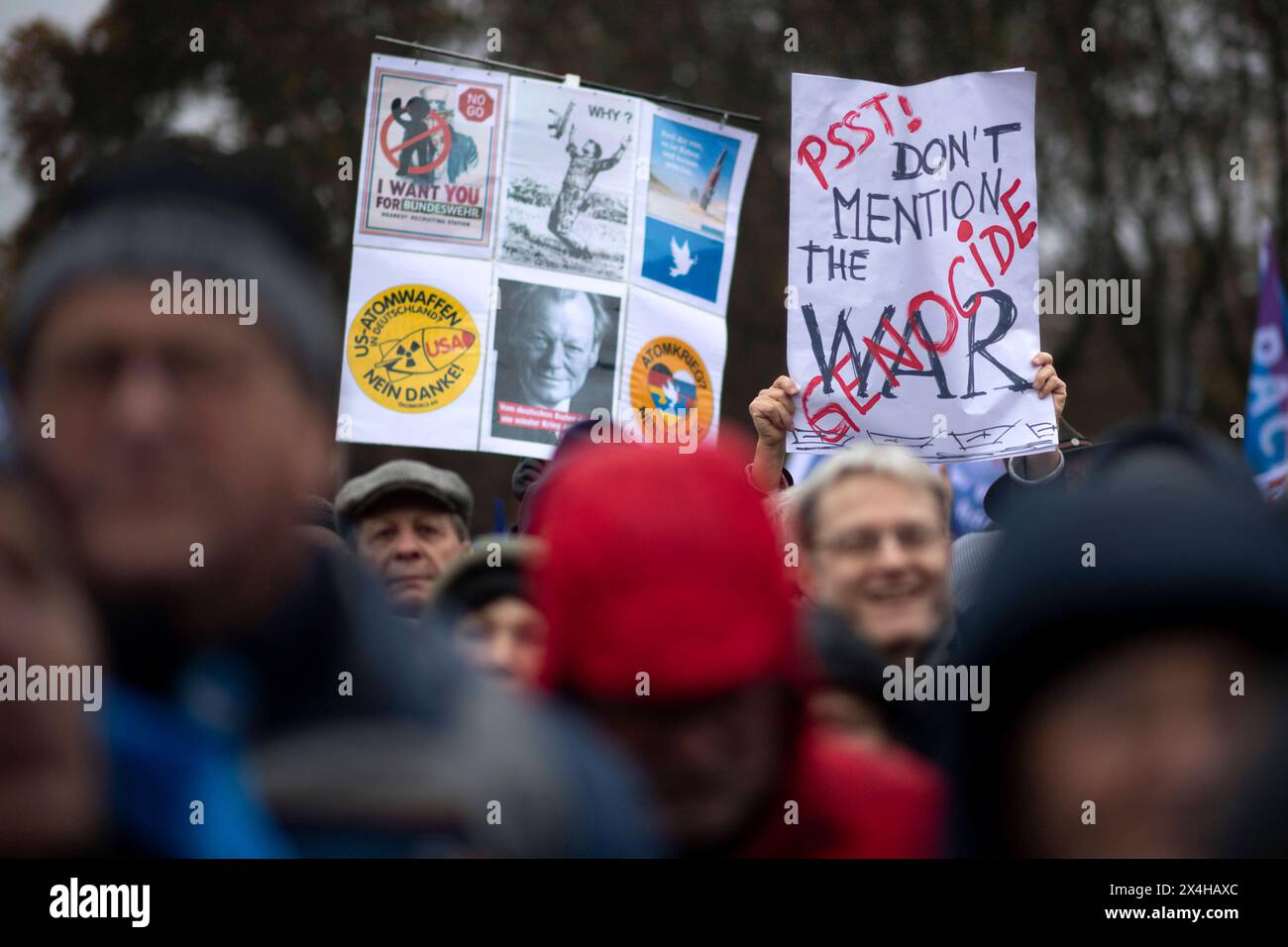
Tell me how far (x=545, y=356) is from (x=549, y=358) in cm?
1

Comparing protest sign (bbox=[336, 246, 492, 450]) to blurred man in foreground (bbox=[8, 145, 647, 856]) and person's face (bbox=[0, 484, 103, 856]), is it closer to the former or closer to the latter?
blurred man in foreground (bbox=[8, 145, 647, 856])

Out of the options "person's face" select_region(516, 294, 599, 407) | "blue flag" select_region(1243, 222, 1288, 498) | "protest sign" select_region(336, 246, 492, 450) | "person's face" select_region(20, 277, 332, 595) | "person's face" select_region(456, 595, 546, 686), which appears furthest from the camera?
"blue flag" select_region(1243, 222, 1288, 498)

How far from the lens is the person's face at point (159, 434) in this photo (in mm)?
1318

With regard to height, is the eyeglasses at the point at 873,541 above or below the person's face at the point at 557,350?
below

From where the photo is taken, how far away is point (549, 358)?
5020 mm

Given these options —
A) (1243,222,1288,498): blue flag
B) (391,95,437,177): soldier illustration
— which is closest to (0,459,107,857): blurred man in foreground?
(391,95,437,177): soldier illustration

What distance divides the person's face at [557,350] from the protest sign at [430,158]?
10.9 inches

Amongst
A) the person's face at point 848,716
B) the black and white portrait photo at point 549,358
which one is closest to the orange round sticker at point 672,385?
the black and white portrait photo at point 549,358

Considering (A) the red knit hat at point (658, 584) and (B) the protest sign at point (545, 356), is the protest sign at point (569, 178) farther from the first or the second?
(A) the red knit hat at point (658, 584)

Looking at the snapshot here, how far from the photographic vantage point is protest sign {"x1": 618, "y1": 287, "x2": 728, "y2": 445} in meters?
5.11

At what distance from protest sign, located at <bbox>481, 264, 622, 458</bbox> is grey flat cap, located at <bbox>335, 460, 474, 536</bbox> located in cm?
59

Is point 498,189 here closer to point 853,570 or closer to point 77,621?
point 853,570

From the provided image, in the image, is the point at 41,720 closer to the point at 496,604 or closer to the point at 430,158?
the point at 496,604

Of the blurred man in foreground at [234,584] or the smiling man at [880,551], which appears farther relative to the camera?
the smiling man at [880,551]
